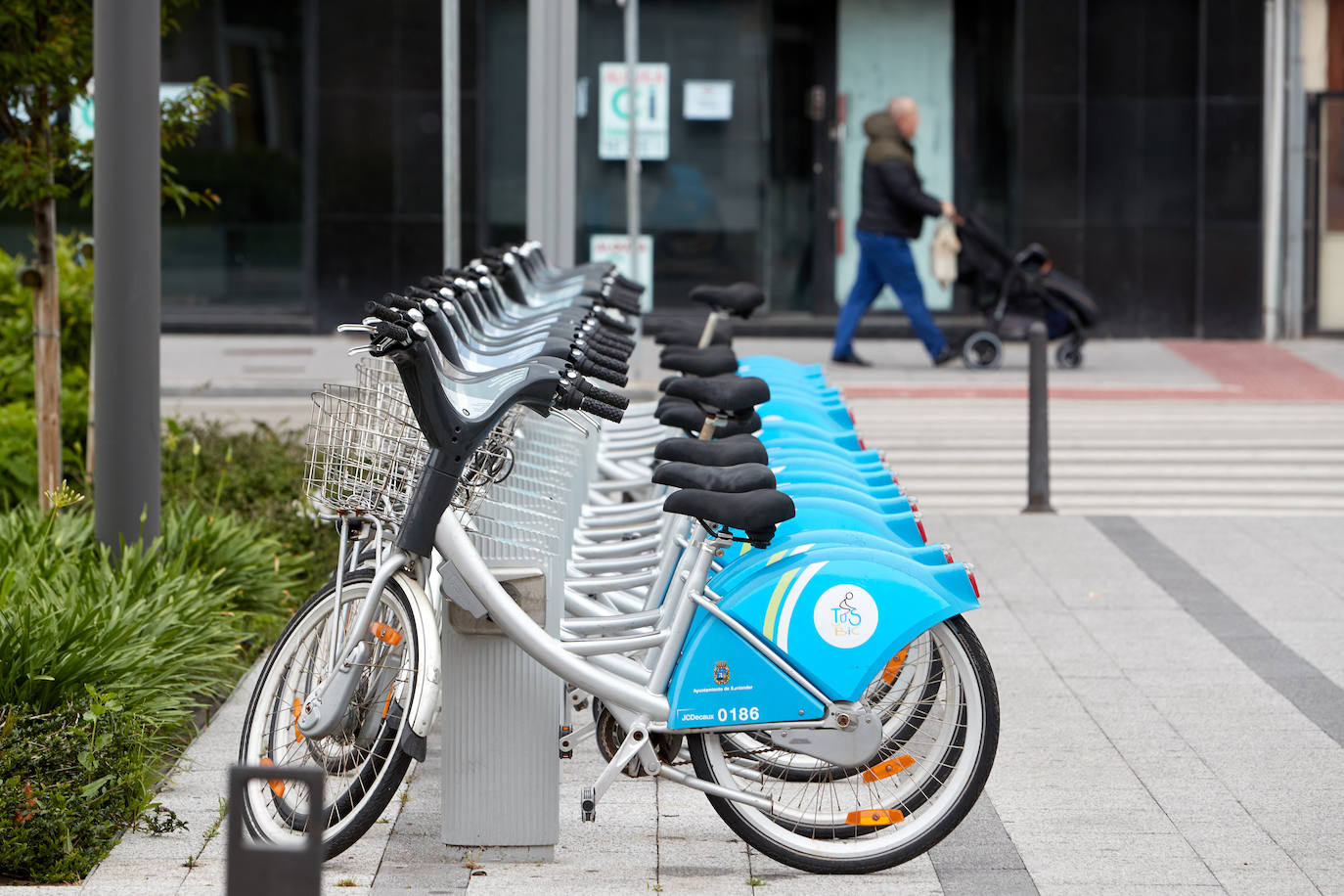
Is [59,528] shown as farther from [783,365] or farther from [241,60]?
[241,60]

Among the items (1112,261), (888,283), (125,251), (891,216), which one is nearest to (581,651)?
(125,251)

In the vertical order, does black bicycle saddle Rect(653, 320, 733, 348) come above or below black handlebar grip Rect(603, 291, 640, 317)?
below

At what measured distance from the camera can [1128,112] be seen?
18.3 meters

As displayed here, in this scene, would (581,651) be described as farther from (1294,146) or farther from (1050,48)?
(1294,146)

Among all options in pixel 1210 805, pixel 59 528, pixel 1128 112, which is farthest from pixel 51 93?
pixel 1128 112

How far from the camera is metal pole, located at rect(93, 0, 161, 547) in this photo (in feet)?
20.2

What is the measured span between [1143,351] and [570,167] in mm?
7575

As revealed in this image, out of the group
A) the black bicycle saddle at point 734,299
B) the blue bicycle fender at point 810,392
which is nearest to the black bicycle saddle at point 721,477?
the blue bicycle fender at point 810,392

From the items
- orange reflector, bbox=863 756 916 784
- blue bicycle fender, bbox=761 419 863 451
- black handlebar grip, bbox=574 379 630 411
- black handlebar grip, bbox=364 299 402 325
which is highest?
black handlebar grip, bbox=364 299 402 325

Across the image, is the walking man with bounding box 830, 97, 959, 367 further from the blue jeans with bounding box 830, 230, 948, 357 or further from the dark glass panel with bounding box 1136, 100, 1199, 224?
the dark glass panel with bounding box 1136, 100, 1199, 224

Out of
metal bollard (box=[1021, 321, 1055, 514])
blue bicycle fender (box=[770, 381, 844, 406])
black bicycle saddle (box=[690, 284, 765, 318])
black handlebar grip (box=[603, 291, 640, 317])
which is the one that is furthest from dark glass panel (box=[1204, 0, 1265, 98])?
black handlebar grip (box=[603, 291, 640, 317])

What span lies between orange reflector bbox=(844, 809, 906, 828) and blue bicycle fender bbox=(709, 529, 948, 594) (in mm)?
588

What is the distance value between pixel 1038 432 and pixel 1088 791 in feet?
15.4

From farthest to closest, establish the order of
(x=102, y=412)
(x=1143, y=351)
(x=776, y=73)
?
(x=776, y=73)
(x=1143, y=351)
(x=102, y=412)
